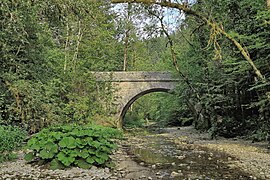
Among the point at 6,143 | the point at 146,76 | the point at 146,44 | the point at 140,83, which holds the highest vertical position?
the point at 146,44

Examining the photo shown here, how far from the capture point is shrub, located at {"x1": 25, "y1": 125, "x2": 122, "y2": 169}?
18.1ft

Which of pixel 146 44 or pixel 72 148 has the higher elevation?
pixel 146 44

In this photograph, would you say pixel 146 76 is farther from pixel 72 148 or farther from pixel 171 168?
pixel 72 148

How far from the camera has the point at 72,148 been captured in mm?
5500

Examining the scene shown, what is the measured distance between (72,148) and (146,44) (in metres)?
7.30

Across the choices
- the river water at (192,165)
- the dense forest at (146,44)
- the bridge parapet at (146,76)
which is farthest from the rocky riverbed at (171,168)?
the bridge parapet at (146,76)

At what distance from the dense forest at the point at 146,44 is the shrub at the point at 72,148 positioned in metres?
2.09

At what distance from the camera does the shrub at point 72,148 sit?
18.1 feet

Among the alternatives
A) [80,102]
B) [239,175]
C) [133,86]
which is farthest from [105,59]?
[239,175]

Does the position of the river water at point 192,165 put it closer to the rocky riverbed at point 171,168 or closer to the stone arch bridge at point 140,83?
the rocky riverbed at point 171,168

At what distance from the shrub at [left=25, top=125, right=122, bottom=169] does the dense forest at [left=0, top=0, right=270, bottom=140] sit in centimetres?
209

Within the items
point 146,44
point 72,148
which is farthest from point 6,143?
point 146,44

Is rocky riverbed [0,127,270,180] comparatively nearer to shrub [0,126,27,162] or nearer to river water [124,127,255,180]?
river water [124,127,255,180]

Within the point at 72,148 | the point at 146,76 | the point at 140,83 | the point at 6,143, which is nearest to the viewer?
the point at 72,148
